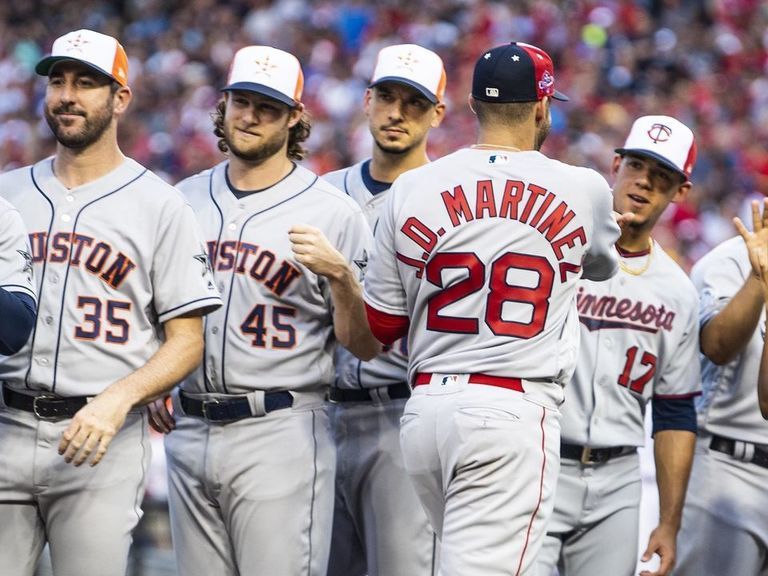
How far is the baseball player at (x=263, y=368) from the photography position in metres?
4.67

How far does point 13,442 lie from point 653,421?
2346 mm

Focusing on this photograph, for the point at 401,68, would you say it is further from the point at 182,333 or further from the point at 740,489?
the point at 740,489

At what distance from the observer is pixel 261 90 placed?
191 inches

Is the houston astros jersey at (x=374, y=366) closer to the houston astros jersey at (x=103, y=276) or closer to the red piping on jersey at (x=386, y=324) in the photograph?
the red piping on jersey at (x=386, y=324)

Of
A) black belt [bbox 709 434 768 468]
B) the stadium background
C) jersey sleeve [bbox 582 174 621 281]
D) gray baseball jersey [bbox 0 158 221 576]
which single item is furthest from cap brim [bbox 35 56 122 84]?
the stadium background

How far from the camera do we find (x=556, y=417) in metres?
4.16

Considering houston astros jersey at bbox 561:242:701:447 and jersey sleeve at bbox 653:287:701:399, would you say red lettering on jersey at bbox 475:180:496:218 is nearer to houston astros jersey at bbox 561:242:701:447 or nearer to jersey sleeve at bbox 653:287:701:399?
houston astros jersey at bbox 561:242:701:447

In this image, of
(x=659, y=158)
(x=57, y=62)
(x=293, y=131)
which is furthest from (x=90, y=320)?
(x=659, y=158)

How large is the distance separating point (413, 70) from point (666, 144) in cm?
103

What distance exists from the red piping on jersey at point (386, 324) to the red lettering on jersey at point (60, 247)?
1.00m

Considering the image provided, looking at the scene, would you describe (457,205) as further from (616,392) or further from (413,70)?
(413,70)

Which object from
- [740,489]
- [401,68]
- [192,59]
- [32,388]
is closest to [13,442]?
[32,388]

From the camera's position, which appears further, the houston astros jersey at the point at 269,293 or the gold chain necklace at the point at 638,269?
the gold chain necklace at the point at 638,269

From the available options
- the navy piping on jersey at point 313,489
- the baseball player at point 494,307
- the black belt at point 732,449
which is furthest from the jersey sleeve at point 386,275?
the black belt at point 732,449
